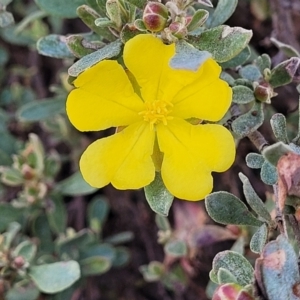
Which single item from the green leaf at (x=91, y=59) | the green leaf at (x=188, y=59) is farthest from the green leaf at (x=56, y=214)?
the green leaf at (x=188, y=59)

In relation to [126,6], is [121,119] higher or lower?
lower

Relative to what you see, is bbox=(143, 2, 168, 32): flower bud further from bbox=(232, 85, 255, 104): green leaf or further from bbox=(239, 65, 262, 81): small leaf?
bbox=(239, 65, 262, 81): small leaf

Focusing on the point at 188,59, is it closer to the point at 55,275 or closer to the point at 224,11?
the point at 224,11

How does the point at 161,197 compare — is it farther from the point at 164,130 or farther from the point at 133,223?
the point at 133,223

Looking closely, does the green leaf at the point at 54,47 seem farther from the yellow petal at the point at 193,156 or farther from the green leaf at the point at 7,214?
the green leaf at the point at 7,214

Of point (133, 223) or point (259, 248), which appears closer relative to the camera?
point (259, 248)

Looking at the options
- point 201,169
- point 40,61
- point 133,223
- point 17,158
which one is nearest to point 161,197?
point 201,169

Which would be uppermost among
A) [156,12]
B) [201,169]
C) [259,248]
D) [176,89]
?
[156,12]
